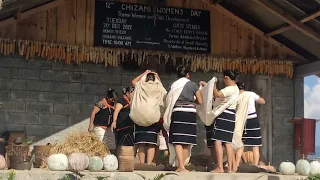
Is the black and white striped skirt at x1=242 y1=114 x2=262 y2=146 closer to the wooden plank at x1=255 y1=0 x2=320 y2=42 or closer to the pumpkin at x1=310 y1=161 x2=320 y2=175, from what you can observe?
the pumpkin at x1=310 y1=161 x2=320 y2=175

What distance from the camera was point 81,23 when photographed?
1074cm

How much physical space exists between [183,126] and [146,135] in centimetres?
73

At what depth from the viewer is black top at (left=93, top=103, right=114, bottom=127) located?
8.73m

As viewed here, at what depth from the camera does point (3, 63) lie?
33.6 ft

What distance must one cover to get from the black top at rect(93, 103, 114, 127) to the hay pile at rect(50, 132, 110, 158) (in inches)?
38.5

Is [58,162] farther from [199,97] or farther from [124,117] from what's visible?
[199,97]

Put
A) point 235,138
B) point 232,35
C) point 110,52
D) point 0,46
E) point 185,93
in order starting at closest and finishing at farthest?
point 185,93, point 235,138, point 0,46, point 110,52, point 232,35

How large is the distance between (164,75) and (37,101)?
2582 mm

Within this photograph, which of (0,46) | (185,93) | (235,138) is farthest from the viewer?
(0,46)

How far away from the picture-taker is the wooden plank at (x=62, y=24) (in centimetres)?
1050

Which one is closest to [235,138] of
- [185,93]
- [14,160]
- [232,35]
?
[185,93]

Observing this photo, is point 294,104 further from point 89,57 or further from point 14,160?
point 14,160

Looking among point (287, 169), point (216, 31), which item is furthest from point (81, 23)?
point (287, 169)

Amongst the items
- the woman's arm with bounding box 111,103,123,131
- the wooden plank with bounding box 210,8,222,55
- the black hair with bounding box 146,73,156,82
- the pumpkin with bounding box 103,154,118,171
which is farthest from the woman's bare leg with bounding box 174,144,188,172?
the wooden plank with bounding box 210,8,222,55
